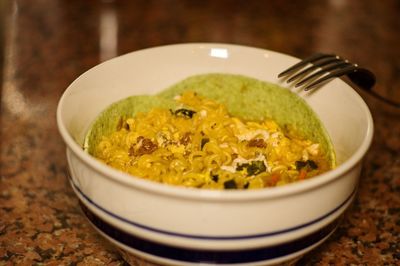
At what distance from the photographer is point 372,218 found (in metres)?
1.03

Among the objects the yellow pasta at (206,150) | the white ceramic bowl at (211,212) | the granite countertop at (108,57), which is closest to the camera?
the white ceramic bowl at (211,212)

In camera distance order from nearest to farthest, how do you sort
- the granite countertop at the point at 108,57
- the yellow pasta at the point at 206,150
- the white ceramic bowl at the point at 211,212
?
1. the white ceramic bowl at the point at 211,212
2. the yellow pasta at the point at 206,150
3. the granite countertop at the point at 108,57

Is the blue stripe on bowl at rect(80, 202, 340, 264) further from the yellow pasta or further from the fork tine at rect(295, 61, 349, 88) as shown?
the fork tine at rect(295, 61, 349, 88)

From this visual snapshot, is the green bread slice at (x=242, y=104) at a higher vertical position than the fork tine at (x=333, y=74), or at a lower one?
lower

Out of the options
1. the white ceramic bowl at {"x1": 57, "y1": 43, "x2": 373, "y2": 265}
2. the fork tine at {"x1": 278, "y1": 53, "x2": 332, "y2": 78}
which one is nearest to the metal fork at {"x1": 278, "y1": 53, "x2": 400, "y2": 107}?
the fork tine at {"x1": 278, "y1": 53, "x2": 332, "y2": 78}

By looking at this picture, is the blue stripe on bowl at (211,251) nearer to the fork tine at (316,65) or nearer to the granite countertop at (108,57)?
the granite countertop at (108,57)

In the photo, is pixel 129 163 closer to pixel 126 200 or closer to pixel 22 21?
pixel 126 200

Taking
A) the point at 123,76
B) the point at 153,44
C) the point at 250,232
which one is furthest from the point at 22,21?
the point at 250,232

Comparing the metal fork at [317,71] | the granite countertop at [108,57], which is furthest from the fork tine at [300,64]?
the granite countertop at [108,57]

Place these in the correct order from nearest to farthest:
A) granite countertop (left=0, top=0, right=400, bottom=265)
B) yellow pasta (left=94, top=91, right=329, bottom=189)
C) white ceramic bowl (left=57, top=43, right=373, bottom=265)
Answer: white ceramic bowl (left=57, top=43, right=373, bottom=265) < yellow pasta (left=94, top=91, right=329, bottom=189) < granite countertop (left=0, top=0, right=400, bottom=265)

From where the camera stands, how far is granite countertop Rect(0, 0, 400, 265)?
938 mm

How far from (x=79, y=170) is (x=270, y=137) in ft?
1.08

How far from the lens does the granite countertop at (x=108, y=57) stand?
3.08ft

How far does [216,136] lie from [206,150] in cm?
5
